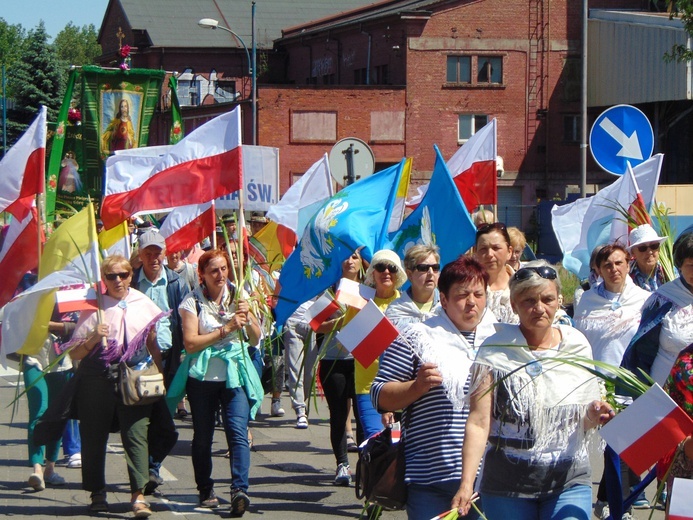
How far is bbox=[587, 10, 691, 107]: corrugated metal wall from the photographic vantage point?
144 ft

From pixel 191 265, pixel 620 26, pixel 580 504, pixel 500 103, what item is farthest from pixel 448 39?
pixel 580 504

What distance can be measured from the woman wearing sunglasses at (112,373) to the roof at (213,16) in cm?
5187

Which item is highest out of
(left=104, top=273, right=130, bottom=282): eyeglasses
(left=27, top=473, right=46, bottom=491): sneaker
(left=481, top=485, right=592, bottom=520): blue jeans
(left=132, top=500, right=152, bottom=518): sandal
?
(left=104, top=273, right=130, bottom=282): eyeglasses

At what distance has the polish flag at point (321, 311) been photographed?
8.43 m

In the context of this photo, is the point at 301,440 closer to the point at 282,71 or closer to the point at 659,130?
the point at 659,130

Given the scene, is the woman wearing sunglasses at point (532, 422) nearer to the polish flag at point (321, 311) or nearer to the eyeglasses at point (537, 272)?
the eyeglasses at point (537, 272)

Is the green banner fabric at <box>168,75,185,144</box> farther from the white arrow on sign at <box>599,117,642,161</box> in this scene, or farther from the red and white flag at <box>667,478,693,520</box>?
the red and white flag at <box>667,478,693,520</box>

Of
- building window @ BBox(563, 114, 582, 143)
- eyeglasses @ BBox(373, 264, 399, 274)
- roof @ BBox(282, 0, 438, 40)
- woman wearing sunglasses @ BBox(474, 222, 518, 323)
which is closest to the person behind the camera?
woman wearing sunglasses @ BBox(474, 222, 518, 323)

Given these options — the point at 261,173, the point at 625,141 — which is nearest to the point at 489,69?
the point at 261,173

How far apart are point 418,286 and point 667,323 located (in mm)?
1463

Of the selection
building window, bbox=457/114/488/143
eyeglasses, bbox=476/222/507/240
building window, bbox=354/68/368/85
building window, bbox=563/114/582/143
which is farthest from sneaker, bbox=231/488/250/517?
building window, bbox=354/68/368/85

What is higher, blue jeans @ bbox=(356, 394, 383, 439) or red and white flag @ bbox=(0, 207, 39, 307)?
red and white flag @ bbox=(0, 207, 39, 307)

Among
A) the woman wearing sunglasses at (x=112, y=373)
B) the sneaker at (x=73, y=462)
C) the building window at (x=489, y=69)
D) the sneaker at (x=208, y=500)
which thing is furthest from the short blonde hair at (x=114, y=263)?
the building window at (x=489, y=69)

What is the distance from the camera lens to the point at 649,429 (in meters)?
4.41
